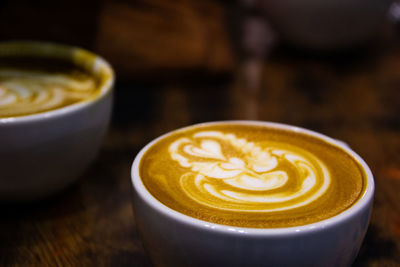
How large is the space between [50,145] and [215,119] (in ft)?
1.72

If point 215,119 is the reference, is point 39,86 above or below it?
above

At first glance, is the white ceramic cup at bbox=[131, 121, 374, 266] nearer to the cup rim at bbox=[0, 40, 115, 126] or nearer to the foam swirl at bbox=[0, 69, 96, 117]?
the cup rim at bbox=[0, 40, 115, 126]

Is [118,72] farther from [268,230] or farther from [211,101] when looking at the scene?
[268,230]

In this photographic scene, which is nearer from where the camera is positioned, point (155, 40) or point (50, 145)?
point (50, 145)

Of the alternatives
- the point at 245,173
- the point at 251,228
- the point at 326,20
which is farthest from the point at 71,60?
the point at 326,20

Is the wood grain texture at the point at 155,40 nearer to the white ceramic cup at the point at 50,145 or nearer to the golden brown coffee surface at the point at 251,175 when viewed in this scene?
the white ceramic cup at the point at 50,145

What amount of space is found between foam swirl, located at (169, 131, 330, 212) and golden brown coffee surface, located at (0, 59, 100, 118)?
10.0 inches

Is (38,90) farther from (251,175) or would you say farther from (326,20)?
(326,20)

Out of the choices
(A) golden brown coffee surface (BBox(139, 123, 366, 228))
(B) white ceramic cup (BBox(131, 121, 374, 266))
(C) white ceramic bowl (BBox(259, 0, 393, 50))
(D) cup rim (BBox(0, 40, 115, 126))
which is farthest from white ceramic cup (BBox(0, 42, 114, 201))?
(C) white ceramic bowl (BBox(259, 0, 393, 50))

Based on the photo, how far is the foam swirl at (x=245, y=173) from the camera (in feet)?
2.10

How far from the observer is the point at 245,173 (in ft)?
2.31

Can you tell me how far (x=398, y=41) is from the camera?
1.87m

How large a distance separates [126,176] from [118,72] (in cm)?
50

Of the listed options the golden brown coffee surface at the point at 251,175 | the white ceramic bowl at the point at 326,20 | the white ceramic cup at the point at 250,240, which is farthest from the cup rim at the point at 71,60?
the white ceramic bowl at the point at 326,20
